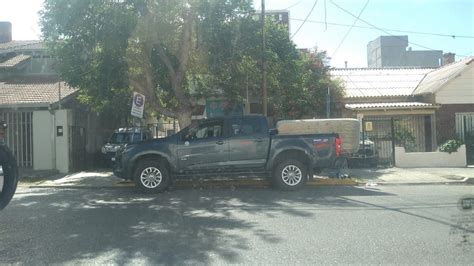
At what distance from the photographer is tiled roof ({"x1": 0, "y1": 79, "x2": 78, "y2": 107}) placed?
1942 centimetres

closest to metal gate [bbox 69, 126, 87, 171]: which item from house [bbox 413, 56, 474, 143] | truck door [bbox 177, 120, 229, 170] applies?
truck door [bbox 177, 120, 229, 170]

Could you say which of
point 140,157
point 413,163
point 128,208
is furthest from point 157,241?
point 413,163

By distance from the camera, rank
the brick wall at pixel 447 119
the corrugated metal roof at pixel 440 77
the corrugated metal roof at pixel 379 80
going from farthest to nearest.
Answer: the corrugated metal roof at pixel 379 80 → the corrugated metal roof at pixel 440 77 → the brick wall at pixel 447 119

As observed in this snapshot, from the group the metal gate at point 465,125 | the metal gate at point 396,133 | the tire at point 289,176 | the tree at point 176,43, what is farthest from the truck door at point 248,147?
the metal gate at point 465,125

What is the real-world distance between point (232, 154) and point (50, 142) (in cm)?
917

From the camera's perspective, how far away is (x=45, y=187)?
605 inches

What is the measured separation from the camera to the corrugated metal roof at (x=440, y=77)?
23.7 metres

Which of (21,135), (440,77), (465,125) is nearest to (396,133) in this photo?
(465,125)

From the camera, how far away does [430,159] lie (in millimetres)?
20250

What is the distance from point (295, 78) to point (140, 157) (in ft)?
28.0

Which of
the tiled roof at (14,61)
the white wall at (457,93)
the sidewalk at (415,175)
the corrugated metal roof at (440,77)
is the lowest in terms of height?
the sidewalk at (415,175)

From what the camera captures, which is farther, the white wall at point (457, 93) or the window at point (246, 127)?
the white wall at point (457, 93)

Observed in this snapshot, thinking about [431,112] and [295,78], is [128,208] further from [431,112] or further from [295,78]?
[431,112]

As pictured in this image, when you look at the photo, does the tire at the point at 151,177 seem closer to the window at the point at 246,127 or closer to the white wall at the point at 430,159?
the window at the point at 246,127
